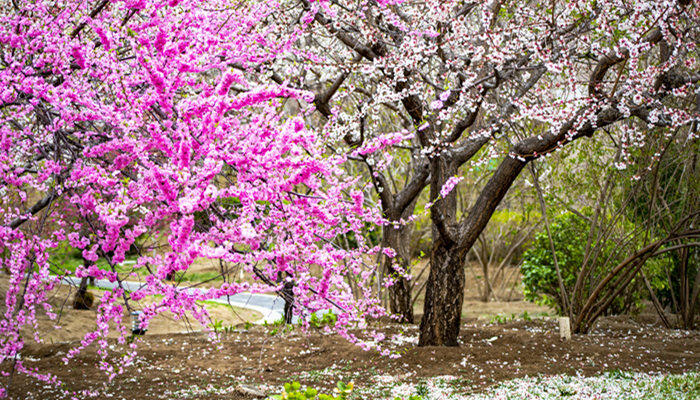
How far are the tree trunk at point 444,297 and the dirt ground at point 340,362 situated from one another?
0.88 ft

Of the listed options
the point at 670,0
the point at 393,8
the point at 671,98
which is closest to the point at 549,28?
the point at 670,0

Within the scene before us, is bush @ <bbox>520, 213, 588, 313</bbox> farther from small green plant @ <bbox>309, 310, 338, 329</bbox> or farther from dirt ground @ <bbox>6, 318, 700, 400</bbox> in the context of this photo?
small green plant @ <bbox>309, 310, 338, 329</bbox>

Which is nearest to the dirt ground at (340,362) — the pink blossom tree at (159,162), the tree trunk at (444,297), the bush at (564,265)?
the tree trunk at (444,297)

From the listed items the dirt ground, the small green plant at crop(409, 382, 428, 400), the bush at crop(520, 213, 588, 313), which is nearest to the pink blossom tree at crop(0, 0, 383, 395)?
the small green plant at crop(409, 382, 428, 400)

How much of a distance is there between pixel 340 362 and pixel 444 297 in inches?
61.5

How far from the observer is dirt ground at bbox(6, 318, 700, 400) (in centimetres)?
606

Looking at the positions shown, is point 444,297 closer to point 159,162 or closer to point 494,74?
point 494,74

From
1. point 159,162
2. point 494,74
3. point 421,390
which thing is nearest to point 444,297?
point 421,390

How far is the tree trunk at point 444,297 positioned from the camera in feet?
23.4

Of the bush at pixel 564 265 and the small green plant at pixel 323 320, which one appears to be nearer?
the small green plant at pixel 323 320

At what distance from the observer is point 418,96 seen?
22.3ft

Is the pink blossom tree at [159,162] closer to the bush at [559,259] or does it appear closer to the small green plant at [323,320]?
the small green plant at [323,320]

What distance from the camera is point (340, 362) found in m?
7.16

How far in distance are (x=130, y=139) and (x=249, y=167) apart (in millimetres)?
706
